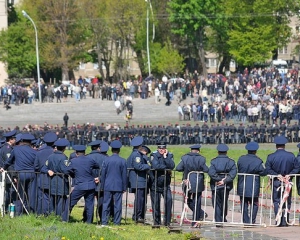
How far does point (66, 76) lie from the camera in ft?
303

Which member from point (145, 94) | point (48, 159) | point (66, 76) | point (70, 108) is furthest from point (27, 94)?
point (48, 159)

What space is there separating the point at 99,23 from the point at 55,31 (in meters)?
3.76

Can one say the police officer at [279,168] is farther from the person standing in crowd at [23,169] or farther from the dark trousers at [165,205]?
the person standing in crowd at [23,169]

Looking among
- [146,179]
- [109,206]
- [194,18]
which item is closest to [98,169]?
[109,206]

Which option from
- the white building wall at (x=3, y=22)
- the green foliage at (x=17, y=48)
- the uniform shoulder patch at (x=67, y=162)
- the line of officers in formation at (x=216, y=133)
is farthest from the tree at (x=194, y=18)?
the uniform shoulder patch at (x=67, y=162)

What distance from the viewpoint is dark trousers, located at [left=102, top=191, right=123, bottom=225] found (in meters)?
20.6

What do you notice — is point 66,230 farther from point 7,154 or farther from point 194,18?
point 194,18

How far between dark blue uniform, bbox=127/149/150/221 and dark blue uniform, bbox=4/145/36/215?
2.01 m

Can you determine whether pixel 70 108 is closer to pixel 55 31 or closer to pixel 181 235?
pixel 55 31

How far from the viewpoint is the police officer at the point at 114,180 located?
20531 millimetres

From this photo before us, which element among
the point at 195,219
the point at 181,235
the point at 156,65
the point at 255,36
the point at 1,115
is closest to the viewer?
the point at 181,235

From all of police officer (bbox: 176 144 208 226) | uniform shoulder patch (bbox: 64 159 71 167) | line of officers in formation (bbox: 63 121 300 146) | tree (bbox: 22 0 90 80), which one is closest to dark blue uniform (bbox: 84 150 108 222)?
uniform shoulder patch (bbox: 64 159 71 167)

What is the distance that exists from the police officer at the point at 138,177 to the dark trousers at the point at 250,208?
1.88 m

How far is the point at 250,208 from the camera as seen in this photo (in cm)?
2086
